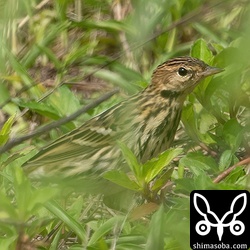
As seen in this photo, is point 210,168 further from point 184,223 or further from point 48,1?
point 48,1

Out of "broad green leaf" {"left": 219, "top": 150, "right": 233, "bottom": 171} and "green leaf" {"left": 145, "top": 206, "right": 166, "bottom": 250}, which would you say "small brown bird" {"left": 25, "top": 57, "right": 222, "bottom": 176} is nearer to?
"broad green leaf" {"left": 219, "top": 150, "right": 233, "bottom": 171}

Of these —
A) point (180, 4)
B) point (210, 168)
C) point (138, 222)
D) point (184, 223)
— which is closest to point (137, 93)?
point (180, 4)

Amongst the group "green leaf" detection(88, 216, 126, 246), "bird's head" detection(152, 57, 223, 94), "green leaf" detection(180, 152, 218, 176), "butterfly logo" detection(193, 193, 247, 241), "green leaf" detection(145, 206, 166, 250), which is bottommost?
"green leaf" detection(145, 206, 166, 250)

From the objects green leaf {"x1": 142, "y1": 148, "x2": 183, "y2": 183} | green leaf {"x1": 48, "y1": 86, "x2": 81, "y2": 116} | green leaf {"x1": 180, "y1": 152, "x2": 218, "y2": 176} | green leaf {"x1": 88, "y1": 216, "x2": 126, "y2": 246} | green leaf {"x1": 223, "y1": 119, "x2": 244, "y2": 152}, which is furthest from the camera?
green leaf {"x1": 48, "y1": 86, "x2": 81, "y2": 116}

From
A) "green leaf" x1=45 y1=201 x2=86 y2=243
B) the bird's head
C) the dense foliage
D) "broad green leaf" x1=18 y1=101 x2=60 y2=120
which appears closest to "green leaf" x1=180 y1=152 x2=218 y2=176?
the dense foliage

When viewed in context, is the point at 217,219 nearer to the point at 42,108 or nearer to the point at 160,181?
the point at 160,181
